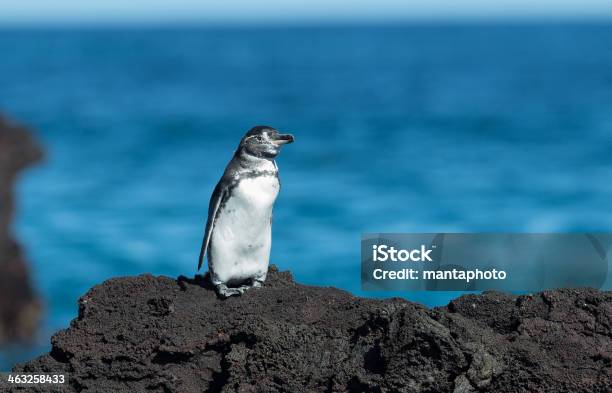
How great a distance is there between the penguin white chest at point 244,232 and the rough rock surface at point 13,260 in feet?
25.6

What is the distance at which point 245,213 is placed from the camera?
6680 millimetres

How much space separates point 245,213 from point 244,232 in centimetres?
12

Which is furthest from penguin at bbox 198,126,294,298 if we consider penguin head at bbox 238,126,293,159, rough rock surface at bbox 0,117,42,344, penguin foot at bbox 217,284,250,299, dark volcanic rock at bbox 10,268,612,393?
rough rock surface at bbox 0,117,42,344

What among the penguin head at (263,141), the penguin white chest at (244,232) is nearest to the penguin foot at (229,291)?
the penguin white chest at (244,232)

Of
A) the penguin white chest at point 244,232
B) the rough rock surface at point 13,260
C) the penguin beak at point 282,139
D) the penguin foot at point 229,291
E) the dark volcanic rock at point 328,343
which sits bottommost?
the dark volcanic rock at point 328,343

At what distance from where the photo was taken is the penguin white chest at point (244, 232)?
21.6ft

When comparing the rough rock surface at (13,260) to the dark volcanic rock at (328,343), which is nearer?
the dark volcanic rock at (328,343)

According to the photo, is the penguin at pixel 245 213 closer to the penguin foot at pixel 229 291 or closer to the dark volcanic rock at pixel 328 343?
the penguin foot at pixel 229 291

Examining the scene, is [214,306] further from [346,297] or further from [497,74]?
[497,74]

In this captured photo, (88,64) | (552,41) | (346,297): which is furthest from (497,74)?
(346,297)

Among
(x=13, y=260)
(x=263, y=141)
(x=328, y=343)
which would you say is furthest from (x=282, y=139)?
(x=13, y=260)

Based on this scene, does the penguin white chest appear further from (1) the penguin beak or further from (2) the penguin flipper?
(1) the penguin beak

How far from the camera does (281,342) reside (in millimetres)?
5535

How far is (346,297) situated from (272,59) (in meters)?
82.7
